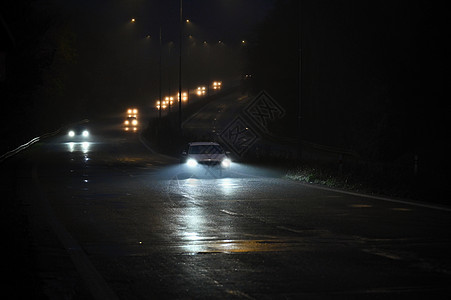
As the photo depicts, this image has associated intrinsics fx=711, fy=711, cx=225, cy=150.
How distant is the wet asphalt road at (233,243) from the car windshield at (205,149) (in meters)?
7.67

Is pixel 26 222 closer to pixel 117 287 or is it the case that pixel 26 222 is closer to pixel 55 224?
pixel 55 224

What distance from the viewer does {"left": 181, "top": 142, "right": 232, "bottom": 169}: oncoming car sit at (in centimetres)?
3022

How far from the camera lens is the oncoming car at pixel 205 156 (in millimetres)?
30219

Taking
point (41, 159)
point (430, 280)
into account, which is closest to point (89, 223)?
point (430, 280)

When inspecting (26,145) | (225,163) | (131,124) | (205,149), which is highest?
(131,124)

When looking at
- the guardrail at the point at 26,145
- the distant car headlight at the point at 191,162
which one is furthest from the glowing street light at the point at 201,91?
the distant car headlight at the point at 191,162

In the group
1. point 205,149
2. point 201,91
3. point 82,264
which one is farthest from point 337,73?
point 201,91

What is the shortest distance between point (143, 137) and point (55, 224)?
5811cm

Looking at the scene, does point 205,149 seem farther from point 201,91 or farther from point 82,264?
point 201,91

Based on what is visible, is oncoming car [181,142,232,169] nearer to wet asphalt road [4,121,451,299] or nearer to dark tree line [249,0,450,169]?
wet asphalt road [4,121,451,299]

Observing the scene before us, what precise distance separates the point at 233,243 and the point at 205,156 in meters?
18.5

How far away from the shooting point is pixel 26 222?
14773 mm

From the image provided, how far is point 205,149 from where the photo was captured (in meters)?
32.6

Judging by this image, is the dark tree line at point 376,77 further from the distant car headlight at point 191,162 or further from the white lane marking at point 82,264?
the white lane marking at point 82,264
